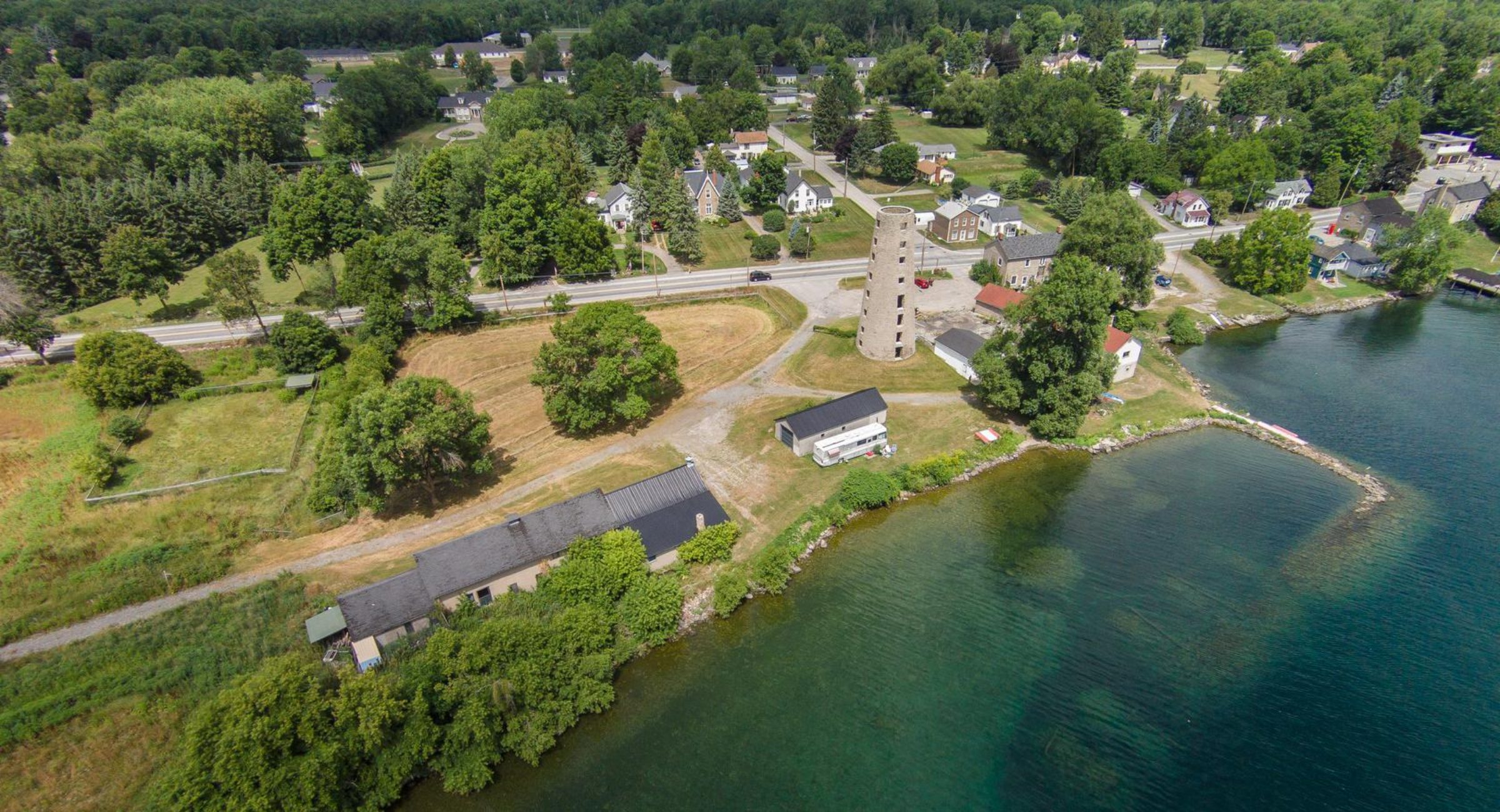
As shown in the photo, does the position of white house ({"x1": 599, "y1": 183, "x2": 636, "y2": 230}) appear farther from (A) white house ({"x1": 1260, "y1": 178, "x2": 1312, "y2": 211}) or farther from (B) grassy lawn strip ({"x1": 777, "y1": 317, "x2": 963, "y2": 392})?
(A) white house ({"x1": 1260, "y1": 178, "x2": 1312, "y2": 211})

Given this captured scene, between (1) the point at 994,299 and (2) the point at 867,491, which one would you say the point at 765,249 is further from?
(2) the point at 867,491

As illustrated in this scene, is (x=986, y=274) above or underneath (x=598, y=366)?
underneath

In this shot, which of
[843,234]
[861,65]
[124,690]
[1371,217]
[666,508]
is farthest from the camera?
[861,65]

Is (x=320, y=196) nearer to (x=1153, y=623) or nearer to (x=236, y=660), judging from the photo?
(x=236, y=660)

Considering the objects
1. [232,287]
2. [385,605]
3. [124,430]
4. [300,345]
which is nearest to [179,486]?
[124,430]

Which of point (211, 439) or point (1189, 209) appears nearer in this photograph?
point (211, 439)

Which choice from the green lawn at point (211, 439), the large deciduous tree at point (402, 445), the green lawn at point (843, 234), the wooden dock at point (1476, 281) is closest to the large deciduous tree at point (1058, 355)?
the green lawn at point (843, 234)

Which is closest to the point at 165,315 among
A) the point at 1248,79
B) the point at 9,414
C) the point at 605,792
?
the point at 9,414
